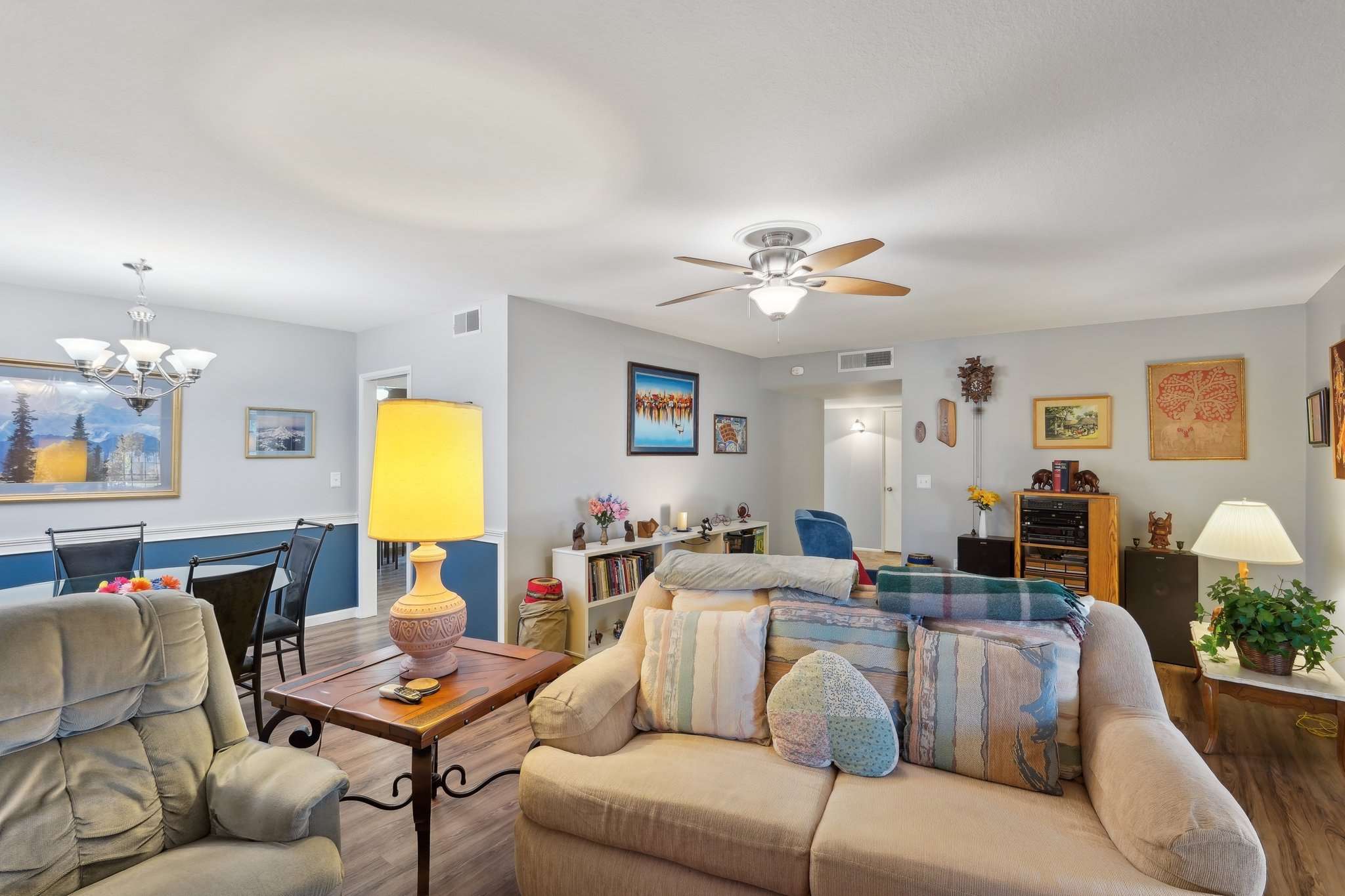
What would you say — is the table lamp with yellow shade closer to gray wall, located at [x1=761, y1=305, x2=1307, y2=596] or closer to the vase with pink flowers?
the vase with pink flowers

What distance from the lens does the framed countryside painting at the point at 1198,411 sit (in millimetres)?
4301

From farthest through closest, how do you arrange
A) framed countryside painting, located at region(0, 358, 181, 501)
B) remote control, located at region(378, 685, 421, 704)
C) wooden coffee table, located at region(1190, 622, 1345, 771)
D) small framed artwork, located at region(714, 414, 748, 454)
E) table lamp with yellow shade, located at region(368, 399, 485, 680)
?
1. small framed artwork, located at region(714, 414, 748, 454)
2. framed countryside painting, located at region(0, 358, 181, 501)
3. wooden coffee table, located at region(1190, 622, 1345, 771)
4. table lamp with yellow shade, located at region(368, 399, 485, 680)
5. remote control, located at region(378, 685, 421, 704)

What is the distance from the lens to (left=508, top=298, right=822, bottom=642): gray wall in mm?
4020

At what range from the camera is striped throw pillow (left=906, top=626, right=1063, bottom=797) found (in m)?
1.75

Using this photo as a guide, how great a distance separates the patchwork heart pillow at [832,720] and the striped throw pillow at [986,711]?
12 cm

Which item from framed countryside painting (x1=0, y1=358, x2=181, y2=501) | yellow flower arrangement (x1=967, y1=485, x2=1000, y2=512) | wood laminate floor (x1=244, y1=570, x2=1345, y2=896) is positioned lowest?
wood laminate floor (x1=244, y1=570, x2=1345, y2=896)

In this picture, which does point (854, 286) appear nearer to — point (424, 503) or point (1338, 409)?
point (424, 503)

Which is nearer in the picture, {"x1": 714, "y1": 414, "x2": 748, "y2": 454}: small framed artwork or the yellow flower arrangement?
the yellow flower arrangement

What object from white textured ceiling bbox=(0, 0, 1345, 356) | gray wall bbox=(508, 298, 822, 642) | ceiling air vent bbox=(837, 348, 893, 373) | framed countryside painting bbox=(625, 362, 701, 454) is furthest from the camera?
ceiling air vent bbox=(837, 348, 893, 373)

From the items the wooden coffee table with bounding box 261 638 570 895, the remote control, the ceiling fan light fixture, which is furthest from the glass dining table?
the ceiling fan light fixture

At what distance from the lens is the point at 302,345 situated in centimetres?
493

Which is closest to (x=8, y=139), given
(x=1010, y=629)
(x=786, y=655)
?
(x=786, y=655)

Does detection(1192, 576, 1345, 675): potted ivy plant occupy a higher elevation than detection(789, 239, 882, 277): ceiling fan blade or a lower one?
lower

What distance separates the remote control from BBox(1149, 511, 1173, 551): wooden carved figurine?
474 cm
